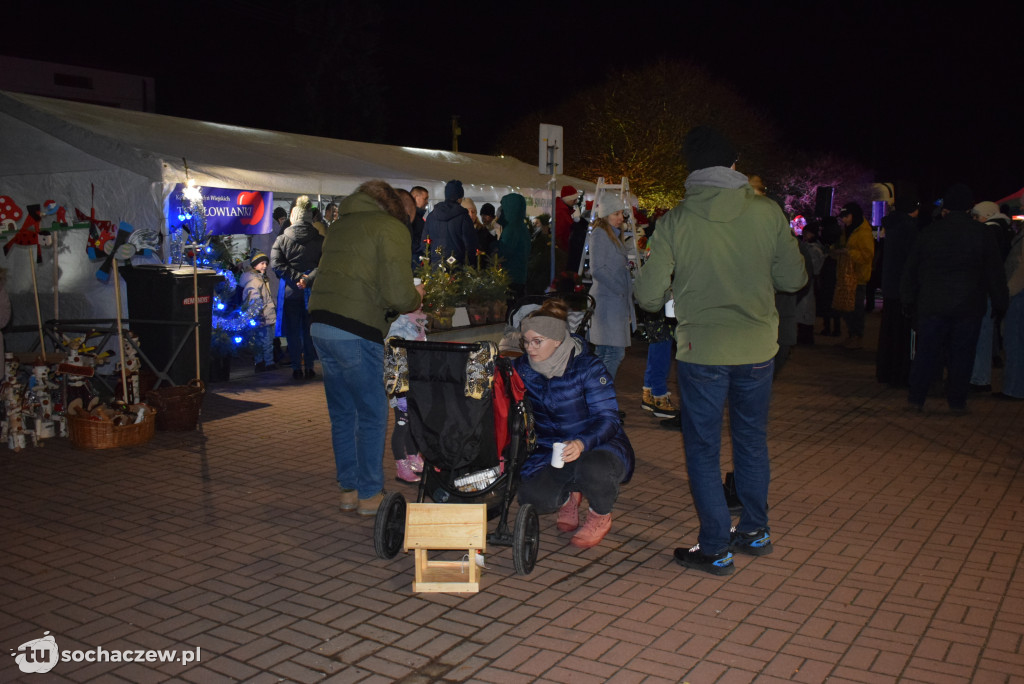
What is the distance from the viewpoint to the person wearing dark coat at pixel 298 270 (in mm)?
10711

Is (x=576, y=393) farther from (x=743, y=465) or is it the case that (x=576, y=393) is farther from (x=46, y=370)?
(x=46, y=370)

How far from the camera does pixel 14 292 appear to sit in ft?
35.3

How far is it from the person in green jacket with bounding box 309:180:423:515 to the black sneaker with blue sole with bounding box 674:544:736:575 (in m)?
1.93

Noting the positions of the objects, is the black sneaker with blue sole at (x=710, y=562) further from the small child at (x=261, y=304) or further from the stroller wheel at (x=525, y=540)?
the small child at (x=261, y=304)

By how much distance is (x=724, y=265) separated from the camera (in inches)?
176

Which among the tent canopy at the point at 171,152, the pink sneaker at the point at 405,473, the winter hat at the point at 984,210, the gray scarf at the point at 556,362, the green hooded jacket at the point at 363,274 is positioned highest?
the tent canopy at the point at 171,152

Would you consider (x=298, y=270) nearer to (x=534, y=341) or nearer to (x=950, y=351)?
(x=534, y=341)

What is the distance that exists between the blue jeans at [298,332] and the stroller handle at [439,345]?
6240mm

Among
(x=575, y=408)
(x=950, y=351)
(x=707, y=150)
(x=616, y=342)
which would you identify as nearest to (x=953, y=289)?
(x=950, y=351)

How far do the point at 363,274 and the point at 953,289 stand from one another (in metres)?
5.98

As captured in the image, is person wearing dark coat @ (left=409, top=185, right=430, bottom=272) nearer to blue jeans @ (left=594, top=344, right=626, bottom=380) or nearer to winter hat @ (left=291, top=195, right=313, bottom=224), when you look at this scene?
winter hat @ (left=291, top=195, right=313, bottom=224)

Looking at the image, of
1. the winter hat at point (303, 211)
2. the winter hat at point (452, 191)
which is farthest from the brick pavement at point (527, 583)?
the winter hat at point (452, 191)

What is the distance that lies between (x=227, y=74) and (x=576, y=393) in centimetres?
5086

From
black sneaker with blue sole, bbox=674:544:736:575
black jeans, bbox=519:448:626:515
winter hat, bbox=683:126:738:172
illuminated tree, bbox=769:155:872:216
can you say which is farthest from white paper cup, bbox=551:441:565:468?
illuminated tree, bbox=769:155:872:216
